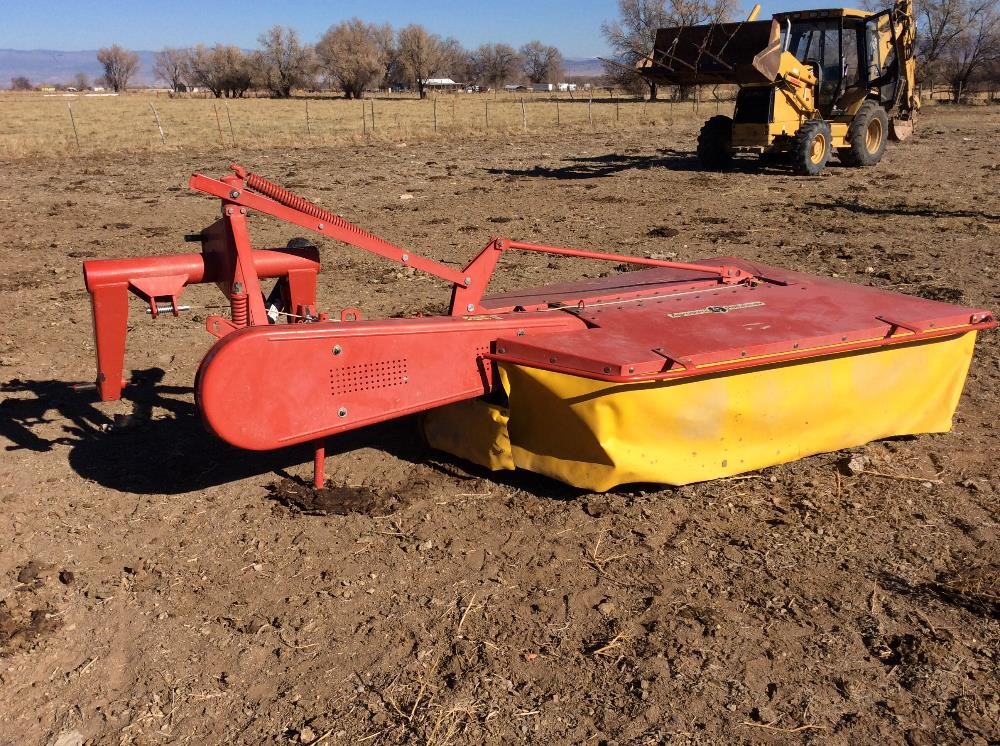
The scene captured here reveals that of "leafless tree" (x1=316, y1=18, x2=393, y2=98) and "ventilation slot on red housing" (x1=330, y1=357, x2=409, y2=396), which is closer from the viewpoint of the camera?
"ventilation slot on red housing" (x1=330, y1=357, x2=409, y2=396)

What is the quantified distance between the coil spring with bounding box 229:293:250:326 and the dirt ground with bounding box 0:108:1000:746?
0.81 m

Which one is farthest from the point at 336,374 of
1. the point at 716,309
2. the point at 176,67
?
the point at 176,67

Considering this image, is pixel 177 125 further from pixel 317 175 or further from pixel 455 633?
pixel 455 633

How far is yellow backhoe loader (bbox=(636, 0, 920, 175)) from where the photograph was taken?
12.3 meters

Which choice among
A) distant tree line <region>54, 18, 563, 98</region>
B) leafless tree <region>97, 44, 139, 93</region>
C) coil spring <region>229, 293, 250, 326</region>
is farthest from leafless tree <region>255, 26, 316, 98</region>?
coil spring <region>229, 293, 250, 326</region>

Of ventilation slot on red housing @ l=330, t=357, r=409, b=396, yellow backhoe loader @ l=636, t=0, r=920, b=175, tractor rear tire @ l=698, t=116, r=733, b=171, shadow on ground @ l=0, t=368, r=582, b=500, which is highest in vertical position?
yellow backhoe loader @ l=636, t=0, r=920, b=175

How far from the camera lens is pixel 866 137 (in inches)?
553

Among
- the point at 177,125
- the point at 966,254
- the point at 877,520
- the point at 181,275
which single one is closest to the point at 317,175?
the point at 966,254

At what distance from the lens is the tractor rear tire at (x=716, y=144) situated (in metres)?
14.1

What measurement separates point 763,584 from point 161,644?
6.63ft

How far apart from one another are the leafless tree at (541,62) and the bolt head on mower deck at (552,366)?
126 metres

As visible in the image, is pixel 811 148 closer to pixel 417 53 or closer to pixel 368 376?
pixel 368 376

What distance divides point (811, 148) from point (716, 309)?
33.4 ft

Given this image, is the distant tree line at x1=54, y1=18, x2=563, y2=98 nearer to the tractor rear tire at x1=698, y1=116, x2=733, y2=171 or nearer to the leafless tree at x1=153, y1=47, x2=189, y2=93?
the leafless tree at x1=153, y1=47, x2=189, y2=93
